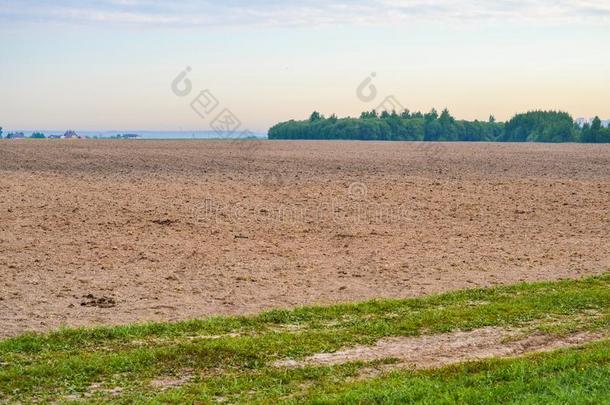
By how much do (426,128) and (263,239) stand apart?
326ft

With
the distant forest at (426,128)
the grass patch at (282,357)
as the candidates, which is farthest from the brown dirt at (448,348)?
the distant forest at (426,128)

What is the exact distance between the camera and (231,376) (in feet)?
28.9

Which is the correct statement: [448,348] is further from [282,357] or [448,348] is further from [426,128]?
[426,128]

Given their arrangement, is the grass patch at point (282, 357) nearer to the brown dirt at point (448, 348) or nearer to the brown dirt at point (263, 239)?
the brown dirt at point (448, 348)

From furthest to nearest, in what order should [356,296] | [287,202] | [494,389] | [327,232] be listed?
1. [287,202]
2. [327,232]
3. [356,296]
4. [494,389]

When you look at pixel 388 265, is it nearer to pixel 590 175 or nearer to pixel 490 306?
pixel 490 306

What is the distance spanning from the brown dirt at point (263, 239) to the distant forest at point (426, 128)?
7703 cm

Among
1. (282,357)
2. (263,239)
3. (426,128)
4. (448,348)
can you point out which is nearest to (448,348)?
(448,348)

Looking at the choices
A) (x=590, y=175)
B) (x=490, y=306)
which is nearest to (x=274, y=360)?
(x=490, y=306)

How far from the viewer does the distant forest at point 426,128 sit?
362ft

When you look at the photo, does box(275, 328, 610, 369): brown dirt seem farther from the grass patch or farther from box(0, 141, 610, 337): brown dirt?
box(0, 141, 610, 337): brown dirt

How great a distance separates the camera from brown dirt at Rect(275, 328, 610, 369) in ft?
31.2

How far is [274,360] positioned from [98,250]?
843 cm

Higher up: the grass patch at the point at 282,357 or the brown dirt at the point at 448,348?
the grass patch at the point at 282,357
